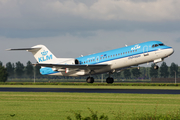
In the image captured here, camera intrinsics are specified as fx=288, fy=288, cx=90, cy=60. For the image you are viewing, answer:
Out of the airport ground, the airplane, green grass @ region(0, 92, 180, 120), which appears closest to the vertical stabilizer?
the airplane

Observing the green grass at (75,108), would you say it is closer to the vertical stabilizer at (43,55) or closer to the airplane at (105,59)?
the airplane at (105,59)

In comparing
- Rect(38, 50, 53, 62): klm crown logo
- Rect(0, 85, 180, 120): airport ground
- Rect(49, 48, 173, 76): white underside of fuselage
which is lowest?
Rect(0, 85, 180, 120): airport ground

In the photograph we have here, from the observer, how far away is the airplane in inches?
1630

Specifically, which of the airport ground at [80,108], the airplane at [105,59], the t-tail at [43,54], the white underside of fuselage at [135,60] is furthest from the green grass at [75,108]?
the t-tail at [43,54]

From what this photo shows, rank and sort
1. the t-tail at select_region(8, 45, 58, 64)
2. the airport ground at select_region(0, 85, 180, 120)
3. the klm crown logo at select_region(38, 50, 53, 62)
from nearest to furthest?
the airport ground at select_region(0, 85, 180, 120) < the t-tail at select_region(8, 45, 58, 64) < the klm crown logo at select_region(38, 50, 53, 62)

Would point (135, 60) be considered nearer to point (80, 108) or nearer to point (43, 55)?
point (43, 55)

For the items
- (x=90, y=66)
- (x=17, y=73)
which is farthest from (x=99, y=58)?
(x=17, y=73)

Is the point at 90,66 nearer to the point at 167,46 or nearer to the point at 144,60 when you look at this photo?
the point at 144,60

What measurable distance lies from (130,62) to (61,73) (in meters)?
14.6

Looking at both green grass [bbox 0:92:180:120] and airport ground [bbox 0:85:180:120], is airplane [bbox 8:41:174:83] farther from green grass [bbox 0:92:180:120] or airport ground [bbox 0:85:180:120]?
green grass [bbox 0:92:180:120]

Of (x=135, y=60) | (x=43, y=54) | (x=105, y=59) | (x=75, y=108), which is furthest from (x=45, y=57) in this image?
(x=75, y=108)

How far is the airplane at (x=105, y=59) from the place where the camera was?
41.4 metres

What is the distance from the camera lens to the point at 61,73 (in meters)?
52.2

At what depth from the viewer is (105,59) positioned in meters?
46.2
